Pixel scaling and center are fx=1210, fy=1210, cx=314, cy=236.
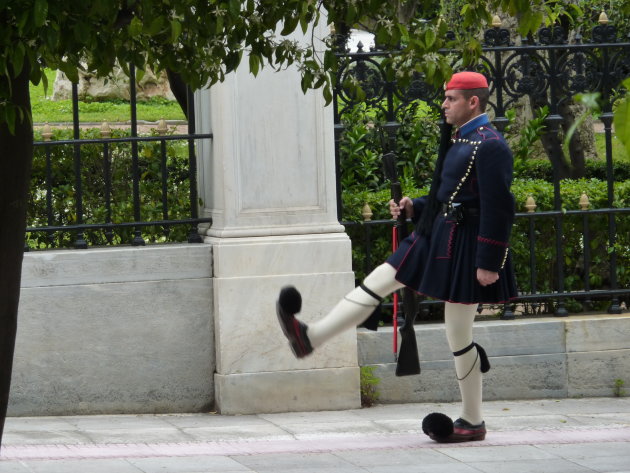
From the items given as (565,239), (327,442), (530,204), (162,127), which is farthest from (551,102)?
(327,442)

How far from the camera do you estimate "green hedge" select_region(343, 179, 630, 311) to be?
782 centimetres

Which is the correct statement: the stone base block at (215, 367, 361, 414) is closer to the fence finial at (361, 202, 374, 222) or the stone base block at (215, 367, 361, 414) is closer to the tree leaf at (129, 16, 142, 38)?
the fence finial at (361, 202, 374, 222)

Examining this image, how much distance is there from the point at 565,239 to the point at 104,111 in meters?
3.46

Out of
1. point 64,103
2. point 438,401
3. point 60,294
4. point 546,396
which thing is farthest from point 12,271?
point 64,103

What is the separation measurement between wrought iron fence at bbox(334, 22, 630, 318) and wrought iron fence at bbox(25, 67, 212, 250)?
996 millimetres

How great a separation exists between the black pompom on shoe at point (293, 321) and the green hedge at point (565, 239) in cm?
155

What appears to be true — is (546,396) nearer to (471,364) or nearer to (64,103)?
(471,364)

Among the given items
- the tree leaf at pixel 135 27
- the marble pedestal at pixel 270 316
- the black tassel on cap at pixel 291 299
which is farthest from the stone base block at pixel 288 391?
the tree leaf at pixel 135 27

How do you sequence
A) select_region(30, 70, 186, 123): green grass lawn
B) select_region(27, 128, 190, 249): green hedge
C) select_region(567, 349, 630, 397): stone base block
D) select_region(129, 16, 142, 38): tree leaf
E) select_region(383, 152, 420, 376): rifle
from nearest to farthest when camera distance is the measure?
select_region(129, 16, 142, 38): tree leaf < select_region(383, 152, 420, 376): rifle < select_region(27, 128, 190, 249): green hedge < select_region(567, 349, 630, 397): stone base block < select_region(30, 70, 186, 123): green grass lawn

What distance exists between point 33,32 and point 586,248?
4925mm

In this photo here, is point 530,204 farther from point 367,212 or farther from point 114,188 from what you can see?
point 114,188

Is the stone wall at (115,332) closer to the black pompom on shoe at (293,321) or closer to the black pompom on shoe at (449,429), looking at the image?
the black pompom on shoe at (293,321)

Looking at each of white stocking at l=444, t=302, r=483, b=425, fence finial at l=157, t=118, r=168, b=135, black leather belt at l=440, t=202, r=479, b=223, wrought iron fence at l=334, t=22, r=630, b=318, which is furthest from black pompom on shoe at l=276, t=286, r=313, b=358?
fence finial at l=157, t=118, r=168, b=135

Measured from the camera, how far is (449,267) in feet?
20.5
